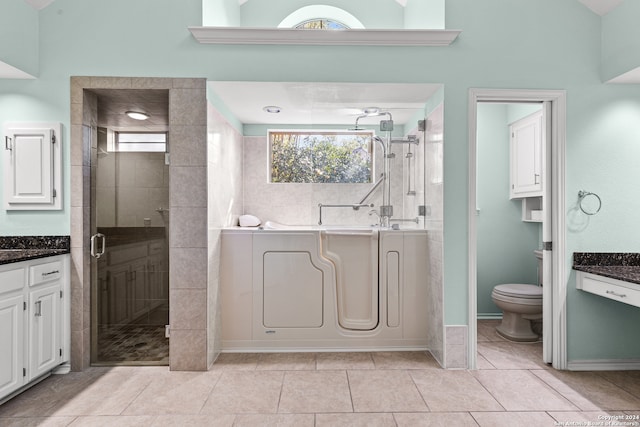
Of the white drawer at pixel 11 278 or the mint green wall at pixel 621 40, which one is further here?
the mint green wall at pixel 621 40

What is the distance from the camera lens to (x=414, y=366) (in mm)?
2986

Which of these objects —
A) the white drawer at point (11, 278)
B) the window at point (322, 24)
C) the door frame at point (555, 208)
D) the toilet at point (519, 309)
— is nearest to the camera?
the white drawer at point (11, 278)

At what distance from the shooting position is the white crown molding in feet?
9.44

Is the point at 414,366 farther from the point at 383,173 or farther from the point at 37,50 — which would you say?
the point at 37,50

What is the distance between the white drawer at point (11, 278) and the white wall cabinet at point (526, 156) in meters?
4.16

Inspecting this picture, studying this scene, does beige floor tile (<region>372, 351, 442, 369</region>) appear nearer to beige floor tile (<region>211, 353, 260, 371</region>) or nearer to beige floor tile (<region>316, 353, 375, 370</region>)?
beige floor tile (<region>316, 353, 375, 370</region>)

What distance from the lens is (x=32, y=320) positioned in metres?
2.53

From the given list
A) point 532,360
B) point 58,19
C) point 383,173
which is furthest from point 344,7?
point 532,360

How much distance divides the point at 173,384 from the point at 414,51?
9.81 ft

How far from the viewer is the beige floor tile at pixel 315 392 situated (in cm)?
237

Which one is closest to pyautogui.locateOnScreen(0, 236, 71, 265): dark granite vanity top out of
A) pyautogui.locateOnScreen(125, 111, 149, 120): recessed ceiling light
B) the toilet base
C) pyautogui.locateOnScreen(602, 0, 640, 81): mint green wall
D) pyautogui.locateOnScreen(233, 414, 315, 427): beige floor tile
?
pyautogui.locateOnScreen(125, 111, 149, 120): recessed ceiling light

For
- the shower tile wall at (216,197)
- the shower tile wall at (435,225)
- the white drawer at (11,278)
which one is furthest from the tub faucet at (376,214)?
the white drawer at (11,278)

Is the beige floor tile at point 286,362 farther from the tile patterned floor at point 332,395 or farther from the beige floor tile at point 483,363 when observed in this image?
the beige floor tile at point 483,363

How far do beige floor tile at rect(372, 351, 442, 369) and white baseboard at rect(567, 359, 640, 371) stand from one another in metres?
1.04
